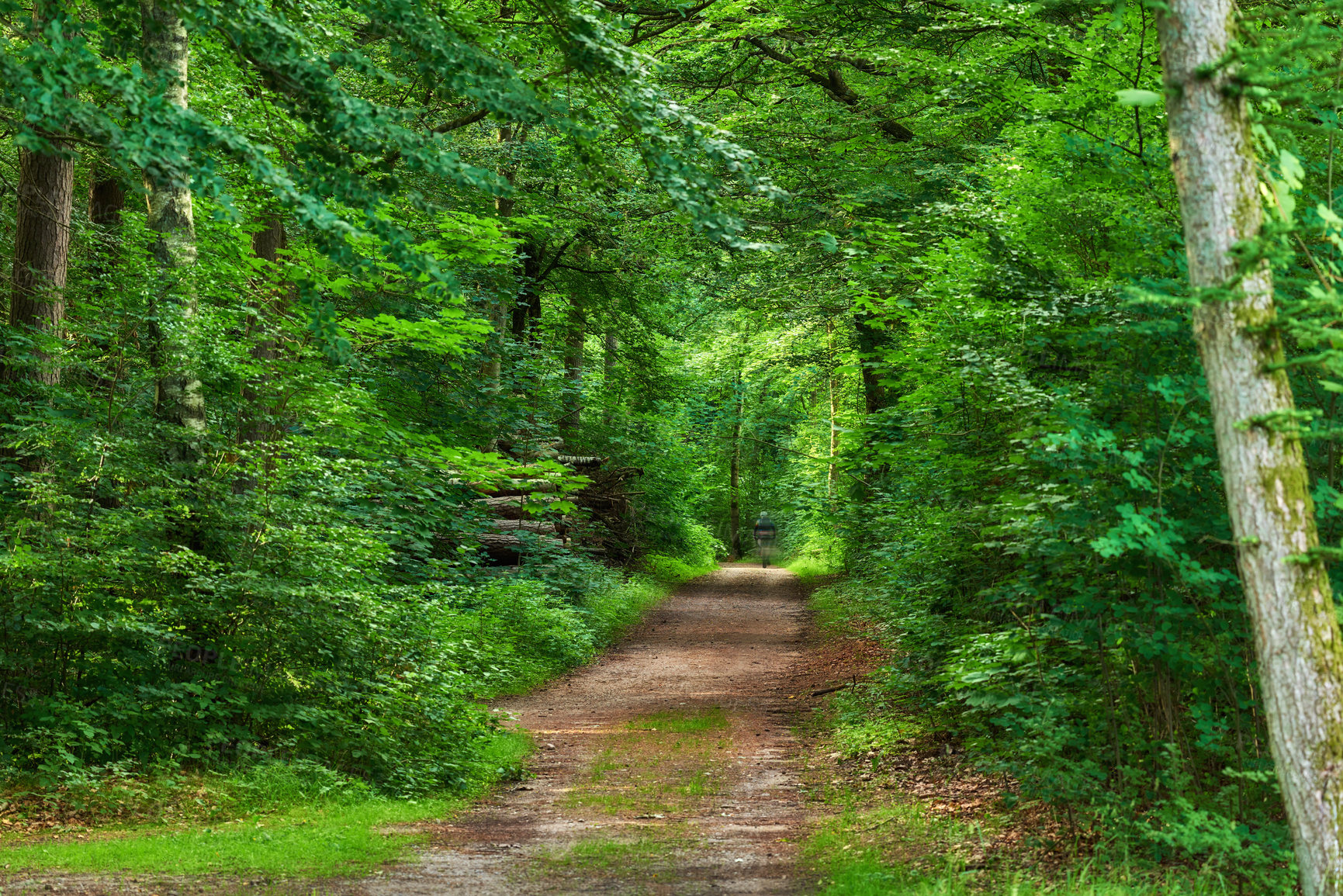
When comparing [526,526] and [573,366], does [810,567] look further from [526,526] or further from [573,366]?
[526,526]

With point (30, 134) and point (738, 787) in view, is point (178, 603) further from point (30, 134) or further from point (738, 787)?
point (738, 787)

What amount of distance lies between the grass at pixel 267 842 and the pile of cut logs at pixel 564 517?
14.9ft

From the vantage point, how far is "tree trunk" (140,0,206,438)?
26.8 ft

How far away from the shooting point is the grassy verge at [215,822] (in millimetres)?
6258

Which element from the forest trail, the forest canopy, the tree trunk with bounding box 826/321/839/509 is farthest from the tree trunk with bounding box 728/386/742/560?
the forest canopy

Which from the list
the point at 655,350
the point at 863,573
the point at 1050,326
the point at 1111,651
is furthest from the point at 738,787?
the point at 655,350

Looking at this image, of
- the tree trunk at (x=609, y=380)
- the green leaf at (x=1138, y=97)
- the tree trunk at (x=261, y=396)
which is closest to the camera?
the green leaf at (x=1138, y=97)

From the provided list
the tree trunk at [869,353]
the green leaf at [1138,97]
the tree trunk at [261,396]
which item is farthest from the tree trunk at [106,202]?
the green leaf at [1138,97]

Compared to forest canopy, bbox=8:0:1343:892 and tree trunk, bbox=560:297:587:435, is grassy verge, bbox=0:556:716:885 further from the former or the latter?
tree trunk, bbox=560:297:587:435

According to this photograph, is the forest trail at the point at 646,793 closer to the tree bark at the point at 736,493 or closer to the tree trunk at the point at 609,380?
the tree trunk at the point at 609,380

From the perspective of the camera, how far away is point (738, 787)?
9289mm

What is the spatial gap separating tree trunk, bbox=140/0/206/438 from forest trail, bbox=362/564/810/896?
4.08 metres

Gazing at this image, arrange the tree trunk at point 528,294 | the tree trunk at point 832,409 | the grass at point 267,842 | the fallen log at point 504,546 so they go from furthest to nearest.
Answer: the tree trunk at point 832,409 < the tree trunk at point 528,294 < the fallen log at point 504,546 < the grass at point 267,842

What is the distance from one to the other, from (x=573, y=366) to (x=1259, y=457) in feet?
70.7
